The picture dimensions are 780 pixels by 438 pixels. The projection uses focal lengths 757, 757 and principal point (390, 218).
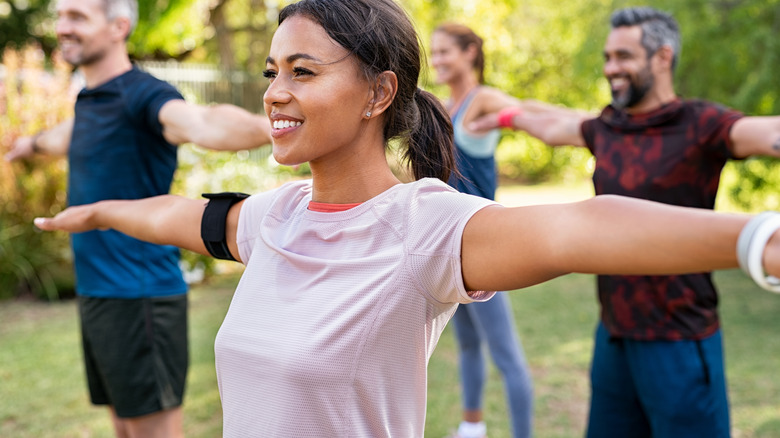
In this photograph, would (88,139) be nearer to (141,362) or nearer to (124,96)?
(124,96)

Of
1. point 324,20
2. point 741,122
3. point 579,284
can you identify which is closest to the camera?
point 324,20

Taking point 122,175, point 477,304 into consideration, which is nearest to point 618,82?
point 477,304

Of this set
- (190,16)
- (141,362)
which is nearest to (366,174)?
(141,362)

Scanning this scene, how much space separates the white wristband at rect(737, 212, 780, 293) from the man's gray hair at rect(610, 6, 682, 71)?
2534 mm

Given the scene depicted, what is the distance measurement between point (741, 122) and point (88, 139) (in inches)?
109

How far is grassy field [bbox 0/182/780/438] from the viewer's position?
4.71 meters

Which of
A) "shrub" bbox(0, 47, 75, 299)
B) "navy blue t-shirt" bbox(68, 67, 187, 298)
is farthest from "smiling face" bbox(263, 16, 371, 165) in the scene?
"shrub" bbox(0, 47, 75, 299)

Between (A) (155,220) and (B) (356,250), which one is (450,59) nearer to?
(A) (155,220)

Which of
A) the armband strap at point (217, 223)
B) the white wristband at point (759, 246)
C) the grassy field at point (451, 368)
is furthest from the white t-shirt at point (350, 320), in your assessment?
the grassy field at point (451, 368)

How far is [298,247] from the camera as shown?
1.72 metres

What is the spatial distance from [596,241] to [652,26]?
253 cm

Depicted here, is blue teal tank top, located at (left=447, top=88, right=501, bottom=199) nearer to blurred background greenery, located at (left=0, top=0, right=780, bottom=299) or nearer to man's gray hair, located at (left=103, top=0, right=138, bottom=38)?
man's gray hair, located at (left=103, top=0, right=138, bottom=38)

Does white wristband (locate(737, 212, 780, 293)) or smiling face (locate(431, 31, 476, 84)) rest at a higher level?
smiling face (locate(431, 31, 476, 84))

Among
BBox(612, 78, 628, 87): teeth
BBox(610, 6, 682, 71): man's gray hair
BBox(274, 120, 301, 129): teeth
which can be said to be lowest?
BBox(274, 120, 301, 129): teeth
